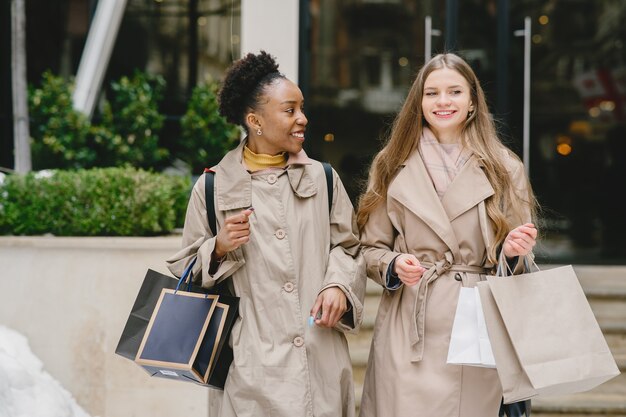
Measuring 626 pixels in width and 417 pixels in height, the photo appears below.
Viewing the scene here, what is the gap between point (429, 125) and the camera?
3.42m

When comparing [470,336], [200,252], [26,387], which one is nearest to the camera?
[470,336]

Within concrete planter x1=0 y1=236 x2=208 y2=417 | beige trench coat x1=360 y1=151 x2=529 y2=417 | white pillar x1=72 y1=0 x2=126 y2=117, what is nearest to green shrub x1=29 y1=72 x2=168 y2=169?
white pillar x1=72 y1=0 x2=126 y2=117

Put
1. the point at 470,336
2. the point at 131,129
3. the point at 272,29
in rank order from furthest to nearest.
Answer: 1. the point at 131,129
2. the point at 272,29
3. the point at 470,336

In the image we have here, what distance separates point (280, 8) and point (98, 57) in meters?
2.12

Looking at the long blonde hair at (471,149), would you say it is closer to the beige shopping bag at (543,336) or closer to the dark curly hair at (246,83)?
the beige shopping bag at (543,336)

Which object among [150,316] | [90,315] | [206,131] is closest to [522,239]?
[150,316]

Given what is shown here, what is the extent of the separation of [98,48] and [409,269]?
223 inches

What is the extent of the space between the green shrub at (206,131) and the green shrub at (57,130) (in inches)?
35.0

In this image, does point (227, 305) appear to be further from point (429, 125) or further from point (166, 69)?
point (166, 69)

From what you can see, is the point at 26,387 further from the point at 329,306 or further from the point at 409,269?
the point at 409,269

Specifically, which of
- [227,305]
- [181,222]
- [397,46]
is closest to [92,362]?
[181,222]

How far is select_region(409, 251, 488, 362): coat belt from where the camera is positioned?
3156mm

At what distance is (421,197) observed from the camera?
3.23 m

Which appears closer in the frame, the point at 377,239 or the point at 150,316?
the point at 150,316
